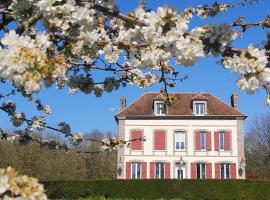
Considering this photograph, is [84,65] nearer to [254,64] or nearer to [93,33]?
[93,33]

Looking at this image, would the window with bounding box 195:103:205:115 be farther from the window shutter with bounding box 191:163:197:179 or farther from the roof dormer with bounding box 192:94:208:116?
the window shutter with bounding box 191:163:197:179

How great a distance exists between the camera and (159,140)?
38.4 m

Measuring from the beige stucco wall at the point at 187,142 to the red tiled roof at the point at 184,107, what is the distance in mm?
628

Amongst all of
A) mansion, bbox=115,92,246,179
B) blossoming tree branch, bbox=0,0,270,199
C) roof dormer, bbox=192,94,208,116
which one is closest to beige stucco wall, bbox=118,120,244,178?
mansion, bbox=115,92,246,179

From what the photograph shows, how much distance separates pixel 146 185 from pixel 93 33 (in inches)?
916

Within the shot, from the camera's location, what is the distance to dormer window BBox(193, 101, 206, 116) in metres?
38.7

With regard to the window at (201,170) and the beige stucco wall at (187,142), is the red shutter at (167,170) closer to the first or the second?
the beige stucco wall at (187,142)

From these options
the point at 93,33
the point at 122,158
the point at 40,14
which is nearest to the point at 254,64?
the point at 93,33

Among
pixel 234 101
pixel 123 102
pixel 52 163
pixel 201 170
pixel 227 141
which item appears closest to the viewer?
pixel 52 163

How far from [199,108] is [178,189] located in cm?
1391

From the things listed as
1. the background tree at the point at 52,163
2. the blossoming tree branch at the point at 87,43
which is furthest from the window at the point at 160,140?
the blossoming tree branch at the point at 87,43

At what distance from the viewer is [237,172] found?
123 feet

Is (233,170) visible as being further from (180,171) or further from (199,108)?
(199,108)

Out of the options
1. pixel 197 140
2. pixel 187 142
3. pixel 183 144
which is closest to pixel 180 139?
pixel 183 144
